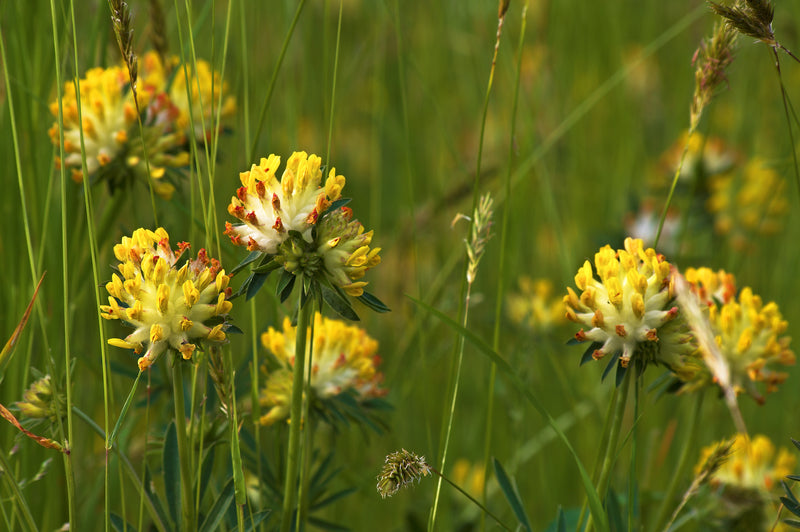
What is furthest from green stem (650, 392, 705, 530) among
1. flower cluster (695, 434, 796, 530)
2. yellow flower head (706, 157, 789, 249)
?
yellow flower head (706, 157, 789, 249)

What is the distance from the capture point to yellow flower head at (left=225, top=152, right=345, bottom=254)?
51.4 inches

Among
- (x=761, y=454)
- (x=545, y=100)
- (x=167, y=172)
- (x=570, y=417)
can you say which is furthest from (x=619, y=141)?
(x=167, y=172)

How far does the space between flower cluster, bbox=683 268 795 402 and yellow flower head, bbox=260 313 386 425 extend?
0.67 metres

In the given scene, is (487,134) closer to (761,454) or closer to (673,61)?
(673,61)

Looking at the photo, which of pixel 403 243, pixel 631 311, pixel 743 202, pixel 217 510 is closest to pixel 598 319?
pixel 631 311

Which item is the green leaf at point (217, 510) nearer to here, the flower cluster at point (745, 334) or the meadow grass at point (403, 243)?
the meadow grass at point (403, 243)

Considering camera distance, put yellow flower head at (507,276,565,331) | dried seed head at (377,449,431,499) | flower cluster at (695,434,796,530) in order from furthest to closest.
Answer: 1. yellow flower head at (507,276,565,331)
2. flower cluster at (695,434,796,530)
3. dried seed head at (377,449,431,499)

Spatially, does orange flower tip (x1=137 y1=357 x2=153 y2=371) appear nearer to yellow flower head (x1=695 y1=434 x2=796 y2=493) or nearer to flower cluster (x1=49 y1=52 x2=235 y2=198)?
flower cluster (x1=49 y1=52 x2=235 y2=198)

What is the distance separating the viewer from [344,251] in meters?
1.29

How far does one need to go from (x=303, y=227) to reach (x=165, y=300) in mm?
246

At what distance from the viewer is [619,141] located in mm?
3846

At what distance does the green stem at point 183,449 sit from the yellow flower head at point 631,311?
0.65 metres

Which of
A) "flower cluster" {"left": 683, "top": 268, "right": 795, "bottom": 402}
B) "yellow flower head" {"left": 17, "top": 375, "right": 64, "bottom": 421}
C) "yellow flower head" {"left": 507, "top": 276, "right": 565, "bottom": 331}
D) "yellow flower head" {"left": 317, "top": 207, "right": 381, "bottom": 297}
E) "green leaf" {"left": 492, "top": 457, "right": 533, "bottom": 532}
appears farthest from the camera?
"yellow flower head" {"left": 507, "top": 276, "right": 565, "bottom": 331}

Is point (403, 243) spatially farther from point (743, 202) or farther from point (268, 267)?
point (268, 267)
